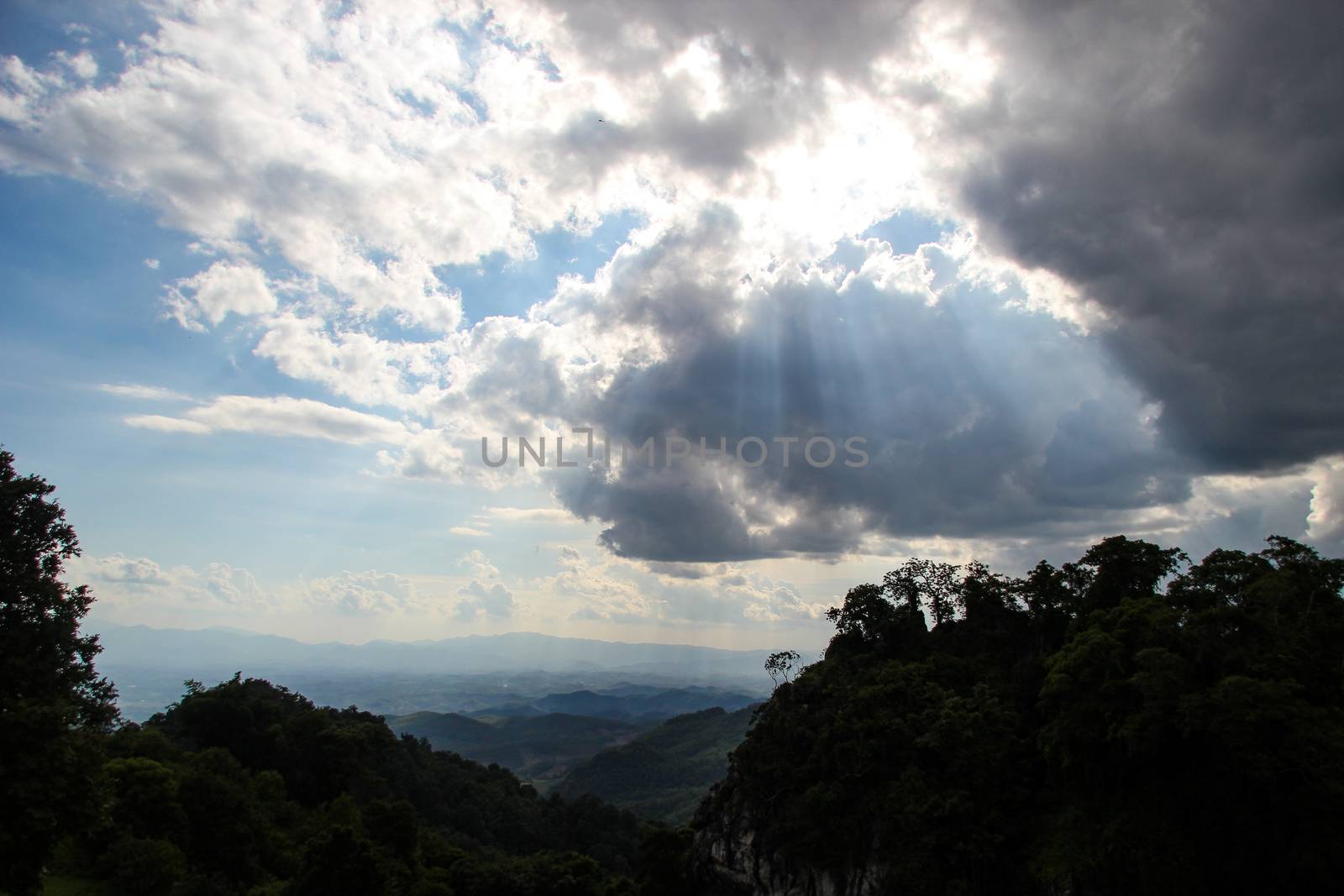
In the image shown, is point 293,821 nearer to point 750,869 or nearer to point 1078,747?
point 750,869

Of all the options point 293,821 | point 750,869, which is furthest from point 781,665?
point 293,821

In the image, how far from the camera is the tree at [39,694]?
1981cm

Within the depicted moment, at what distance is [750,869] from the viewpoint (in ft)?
159

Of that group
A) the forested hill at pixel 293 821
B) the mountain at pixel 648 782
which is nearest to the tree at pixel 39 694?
the forested hill at pixel 293 821

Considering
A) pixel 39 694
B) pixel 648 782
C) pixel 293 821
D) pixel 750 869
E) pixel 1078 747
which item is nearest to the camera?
pixel 39 694

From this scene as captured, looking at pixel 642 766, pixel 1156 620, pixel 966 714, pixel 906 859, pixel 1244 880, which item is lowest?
pixel 642 766

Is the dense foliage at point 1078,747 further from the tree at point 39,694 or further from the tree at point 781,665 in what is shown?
the tree at point 39,694

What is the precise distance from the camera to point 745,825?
50.0m

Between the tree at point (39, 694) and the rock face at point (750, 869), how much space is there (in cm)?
3659

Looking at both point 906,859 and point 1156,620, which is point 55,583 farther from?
point 1156,620

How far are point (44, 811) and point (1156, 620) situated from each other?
42.4 m

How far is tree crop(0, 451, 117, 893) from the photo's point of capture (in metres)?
19.8

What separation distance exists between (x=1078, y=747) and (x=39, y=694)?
44.1 meters

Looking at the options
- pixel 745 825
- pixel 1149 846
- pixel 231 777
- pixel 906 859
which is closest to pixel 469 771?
pixel 231 777
